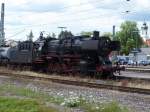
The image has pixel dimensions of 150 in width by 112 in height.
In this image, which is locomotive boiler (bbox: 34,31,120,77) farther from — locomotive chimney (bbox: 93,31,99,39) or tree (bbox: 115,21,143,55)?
tree (bbox: 115,21,143,55)

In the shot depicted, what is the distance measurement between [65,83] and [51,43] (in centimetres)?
974

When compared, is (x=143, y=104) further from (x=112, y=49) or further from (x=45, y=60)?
(x=45, y=60)

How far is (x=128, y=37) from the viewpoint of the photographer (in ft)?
505

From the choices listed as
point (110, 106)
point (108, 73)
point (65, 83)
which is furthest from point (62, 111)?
point (108, 73)

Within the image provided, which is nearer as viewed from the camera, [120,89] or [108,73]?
[120,89]

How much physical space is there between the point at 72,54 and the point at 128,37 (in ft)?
405

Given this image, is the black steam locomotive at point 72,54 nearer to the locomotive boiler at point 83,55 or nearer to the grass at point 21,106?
the locomotive boiler at point 83,55

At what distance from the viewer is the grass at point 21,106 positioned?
12.7 m

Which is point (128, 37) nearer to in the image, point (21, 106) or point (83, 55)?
point (83, 55)

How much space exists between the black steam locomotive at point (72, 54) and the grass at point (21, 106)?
15.1m

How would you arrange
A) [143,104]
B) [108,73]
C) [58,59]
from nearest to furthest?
[143,104]
[108,73]
[58,59]

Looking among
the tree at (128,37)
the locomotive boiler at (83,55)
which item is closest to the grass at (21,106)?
A: the locomotive boiler at (83,55)

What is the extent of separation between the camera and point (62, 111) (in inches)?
507

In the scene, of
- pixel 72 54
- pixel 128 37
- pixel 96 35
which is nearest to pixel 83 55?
pixel 72 54
